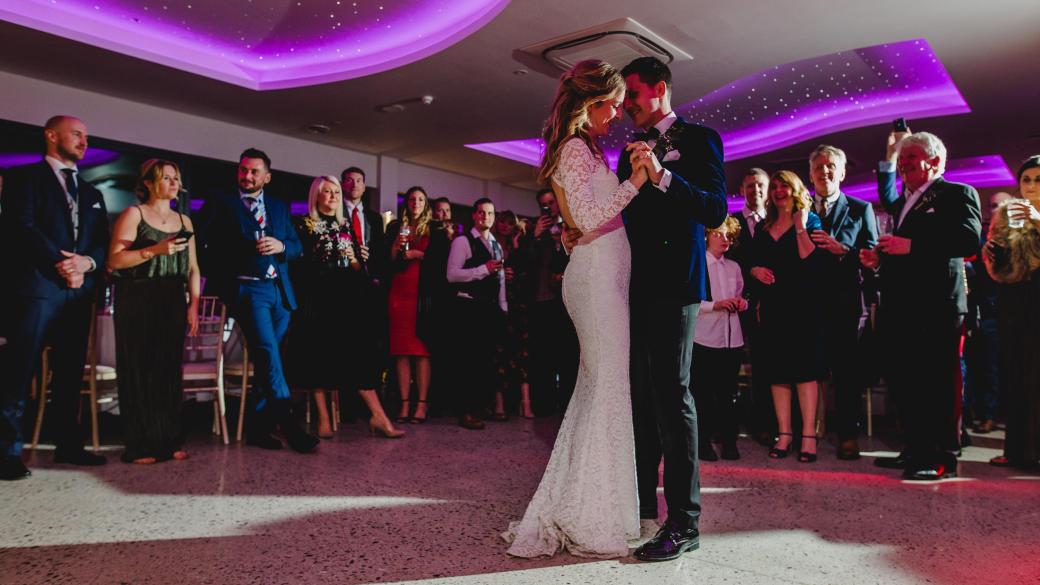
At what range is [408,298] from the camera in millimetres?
4820

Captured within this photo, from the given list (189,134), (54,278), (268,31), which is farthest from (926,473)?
(189,134)

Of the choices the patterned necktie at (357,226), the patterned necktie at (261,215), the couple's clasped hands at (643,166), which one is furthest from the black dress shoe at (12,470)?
the couple's clasped hands at (643,166)

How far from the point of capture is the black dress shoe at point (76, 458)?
11.1 feet

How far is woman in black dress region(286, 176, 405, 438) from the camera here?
417cm

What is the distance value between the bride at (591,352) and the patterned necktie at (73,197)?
254cm

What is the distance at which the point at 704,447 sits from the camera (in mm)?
3613

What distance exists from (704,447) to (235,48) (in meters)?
5.61

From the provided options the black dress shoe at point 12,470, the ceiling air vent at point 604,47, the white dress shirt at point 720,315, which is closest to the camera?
the black dress shoe at point 12,470

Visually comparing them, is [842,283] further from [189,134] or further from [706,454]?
[189,134]

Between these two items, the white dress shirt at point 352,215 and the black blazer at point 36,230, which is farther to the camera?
the white dress shirt at point 352,215

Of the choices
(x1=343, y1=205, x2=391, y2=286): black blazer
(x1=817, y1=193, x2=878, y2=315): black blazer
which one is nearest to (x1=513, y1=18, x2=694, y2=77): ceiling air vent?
(x1=343, y1=205, x2=391, y2=286): black blazer

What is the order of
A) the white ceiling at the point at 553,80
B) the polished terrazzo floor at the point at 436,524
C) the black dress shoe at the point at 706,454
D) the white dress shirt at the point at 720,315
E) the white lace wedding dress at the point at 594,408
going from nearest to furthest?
1. the polished terrazzo floor at the point at 436,524
2. the white lace wedding dress at the point at 594,408
3. the black dress shoe at the point at 706,454
4. the white dress shirt at the point at 720,315
5. the white ceiling at the point at 553,80

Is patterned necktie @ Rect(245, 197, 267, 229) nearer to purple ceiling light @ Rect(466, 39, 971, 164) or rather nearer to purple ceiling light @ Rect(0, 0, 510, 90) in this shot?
purple ceiling light @ Rect(0, 0, 510, 90)

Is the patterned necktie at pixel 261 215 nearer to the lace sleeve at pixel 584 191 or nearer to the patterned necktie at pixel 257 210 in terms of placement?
the patterned necktie at pixel 257 210
